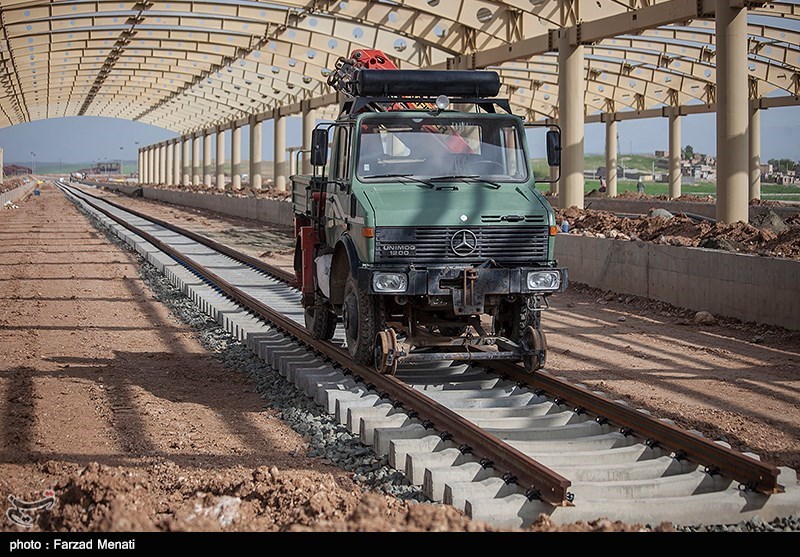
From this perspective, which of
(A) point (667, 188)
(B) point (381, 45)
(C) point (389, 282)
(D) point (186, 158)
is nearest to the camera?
(C) point (389, 282)

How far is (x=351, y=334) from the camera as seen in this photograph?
36.9ft

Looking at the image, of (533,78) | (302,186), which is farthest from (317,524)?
(533,78)

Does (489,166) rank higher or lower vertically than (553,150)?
lower

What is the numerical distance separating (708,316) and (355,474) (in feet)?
30.0

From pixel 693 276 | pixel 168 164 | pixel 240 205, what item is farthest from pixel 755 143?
pixel 168 164

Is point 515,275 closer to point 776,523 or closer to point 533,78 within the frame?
point 776,523

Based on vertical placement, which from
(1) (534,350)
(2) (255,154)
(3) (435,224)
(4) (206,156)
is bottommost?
(1) (534,350)

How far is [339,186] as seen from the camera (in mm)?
11594

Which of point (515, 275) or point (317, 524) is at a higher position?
point (515, 275)

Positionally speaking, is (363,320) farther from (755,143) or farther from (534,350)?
(755,143)

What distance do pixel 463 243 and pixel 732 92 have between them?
1223 cm

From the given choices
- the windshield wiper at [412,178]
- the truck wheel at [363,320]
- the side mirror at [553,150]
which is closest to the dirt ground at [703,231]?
the side mirror at [553,150]

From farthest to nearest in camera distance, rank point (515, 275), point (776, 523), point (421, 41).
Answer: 1. point (421, 41)
2. point (515, 275)
3. point (776, 523)

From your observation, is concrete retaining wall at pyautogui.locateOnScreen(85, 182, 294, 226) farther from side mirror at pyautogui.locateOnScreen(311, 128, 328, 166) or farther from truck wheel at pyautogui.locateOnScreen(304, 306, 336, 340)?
side mirror at pyautogui.locateOnScreen(311, 128, 328, 166)
